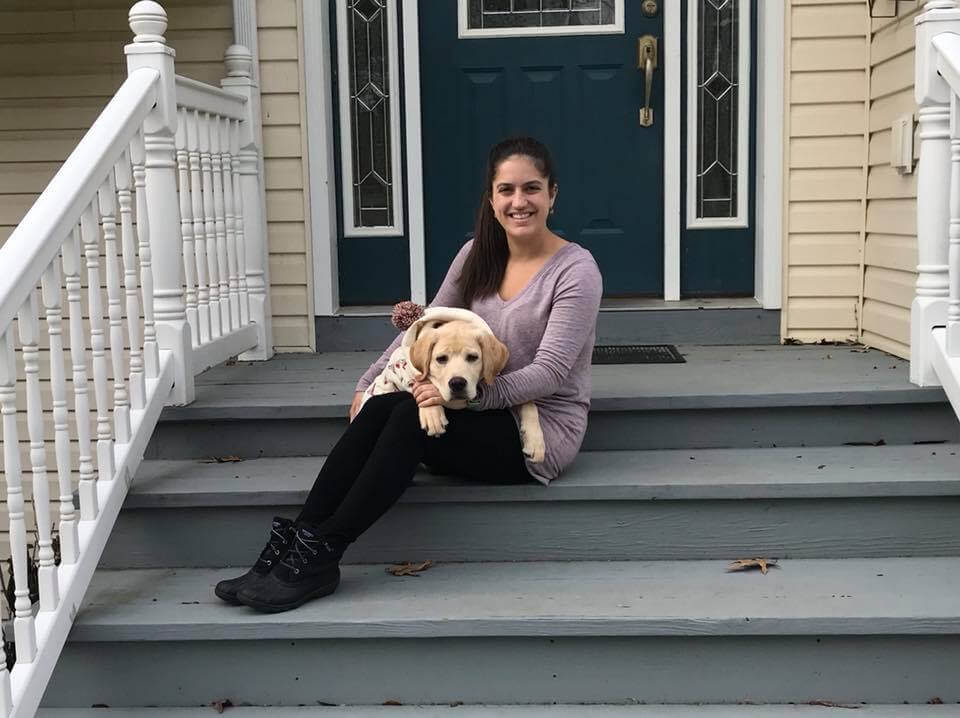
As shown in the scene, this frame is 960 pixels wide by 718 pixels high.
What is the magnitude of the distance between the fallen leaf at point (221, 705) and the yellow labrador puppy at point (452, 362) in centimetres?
79

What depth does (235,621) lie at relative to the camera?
259 cm

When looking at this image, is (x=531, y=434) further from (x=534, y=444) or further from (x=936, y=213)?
(x=936, y=213)

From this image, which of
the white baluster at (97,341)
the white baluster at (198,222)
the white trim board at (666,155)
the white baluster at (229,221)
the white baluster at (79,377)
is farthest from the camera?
the white trim board at (666,155)

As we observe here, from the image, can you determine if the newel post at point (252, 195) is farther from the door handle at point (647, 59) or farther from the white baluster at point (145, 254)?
the door handle at point (647, 59)

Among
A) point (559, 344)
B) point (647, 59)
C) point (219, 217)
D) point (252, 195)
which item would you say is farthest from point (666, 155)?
point (559, 344)

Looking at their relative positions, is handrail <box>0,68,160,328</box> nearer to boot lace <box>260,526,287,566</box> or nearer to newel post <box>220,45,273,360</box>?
Answer: boot lace <box>260,526,287,566</box>

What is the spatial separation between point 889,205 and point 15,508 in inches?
121

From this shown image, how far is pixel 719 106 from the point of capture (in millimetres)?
4449

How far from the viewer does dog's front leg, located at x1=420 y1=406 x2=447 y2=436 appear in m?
2.71

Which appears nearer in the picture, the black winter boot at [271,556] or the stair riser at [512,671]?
the stair riser at [512,671]

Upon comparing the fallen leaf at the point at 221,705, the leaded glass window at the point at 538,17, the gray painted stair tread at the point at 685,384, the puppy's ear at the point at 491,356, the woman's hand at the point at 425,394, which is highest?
the leaded glass window at the point at 538,17

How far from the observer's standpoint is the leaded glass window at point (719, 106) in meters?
4.40

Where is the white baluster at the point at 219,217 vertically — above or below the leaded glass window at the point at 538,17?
below

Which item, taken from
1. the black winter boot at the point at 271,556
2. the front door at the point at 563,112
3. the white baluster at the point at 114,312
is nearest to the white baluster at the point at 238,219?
the front door at the point at 563,112
